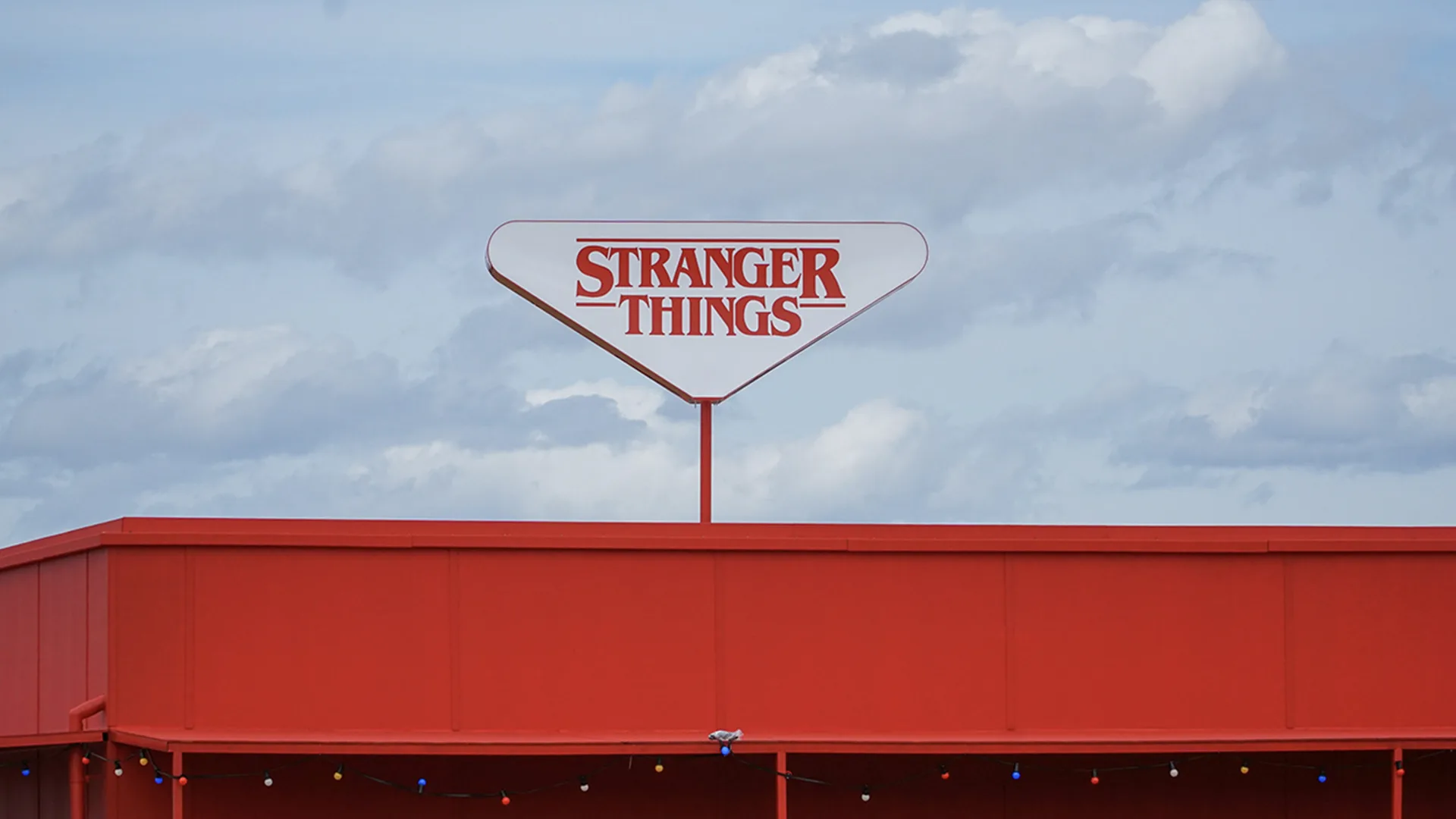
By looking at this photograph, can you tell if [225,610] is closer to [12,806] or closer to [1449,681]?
[12,806]

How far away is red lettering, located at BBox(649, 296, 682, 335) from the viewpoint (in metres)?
22.3

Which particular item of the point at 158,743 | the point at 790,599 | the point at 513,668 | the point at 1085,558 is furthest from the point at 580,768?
the point at 1085,558

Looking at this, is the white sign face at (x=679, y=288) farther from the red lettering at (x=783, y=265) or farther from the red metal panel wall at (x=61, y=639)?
the red metal panel wall at (x=61, y=639)

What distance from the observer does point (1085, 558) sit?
20.7 metres

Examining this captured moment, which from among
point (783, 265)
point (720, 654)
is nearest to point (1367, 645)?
point (720, 654)

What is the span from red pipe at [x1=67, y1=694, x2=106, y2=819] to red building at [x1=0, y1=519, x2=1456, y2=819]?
0.03m

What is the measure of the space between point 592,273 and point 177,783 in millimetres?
7141

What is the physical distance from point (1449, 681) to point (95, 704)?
13.8 m

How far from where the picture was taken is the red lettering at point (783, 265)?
73.3 ft

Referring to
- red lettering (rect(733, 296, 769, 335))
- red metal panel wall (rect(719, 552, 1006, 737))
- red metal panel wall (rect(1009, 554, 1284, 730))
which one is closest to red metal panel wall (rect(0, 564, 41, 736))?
red metal panel wall (rect(719, 552, 1006, 737))

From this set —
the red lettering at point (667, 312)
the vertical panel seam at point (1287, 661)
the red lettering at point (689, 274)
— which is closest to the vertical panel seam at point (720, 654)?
the red lettering at point (667, 312)

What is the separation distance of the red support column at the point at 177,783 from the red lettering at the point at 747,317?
7.65 metres

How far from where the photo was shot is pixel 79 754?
64.8 feet

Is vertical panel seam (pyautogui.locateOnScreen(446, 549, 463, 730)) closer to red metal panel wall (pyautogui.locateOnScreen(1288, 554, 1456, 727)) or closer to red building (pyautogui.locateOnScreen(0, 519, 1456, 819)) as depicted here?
red building (pyautogui.locateOnScreen(0, 519, 1456, 819))
